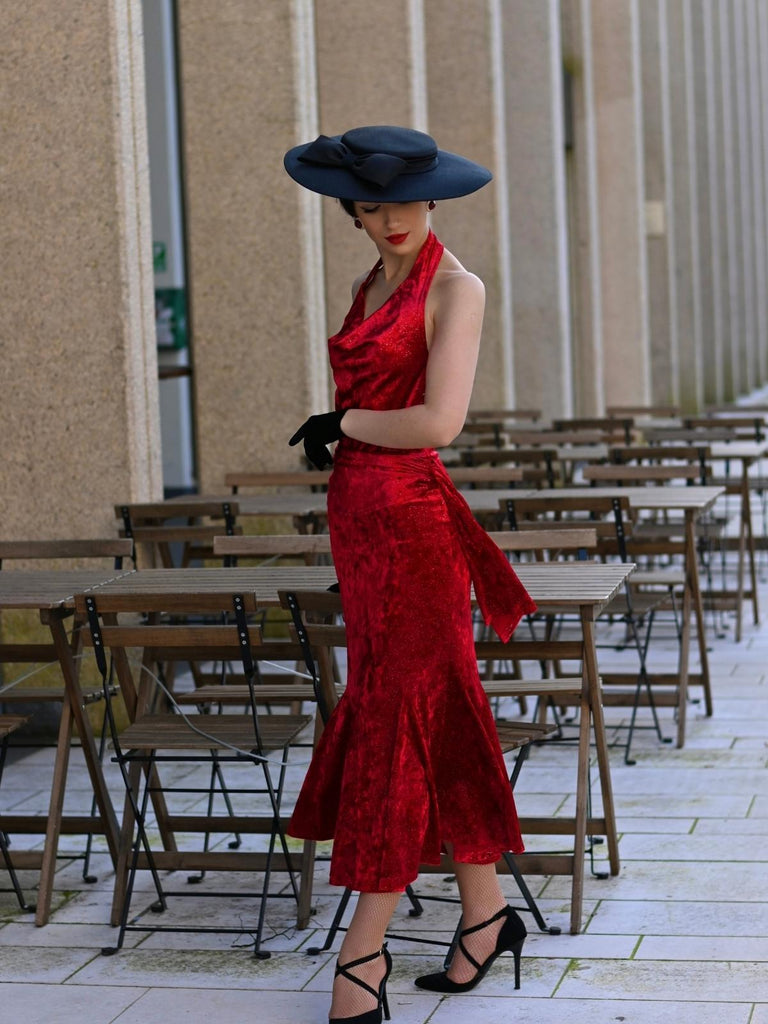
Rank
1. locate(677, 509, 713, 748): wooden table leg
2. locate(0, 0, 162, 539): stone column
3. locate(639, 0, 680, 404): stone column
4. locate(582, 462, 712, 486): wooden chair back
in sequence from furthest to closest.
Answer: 1. locate(639, 0, 680, 404): stone column
2. locate(582, 462, 712, 486): wooden chair back
3. locate(0, 0, 162, 539): stone column
4. locate(677, 509, 713, 748): wooden table leg

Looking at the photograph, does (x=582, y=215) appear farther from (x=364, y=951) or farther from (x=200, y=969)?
(x=364, y=951)

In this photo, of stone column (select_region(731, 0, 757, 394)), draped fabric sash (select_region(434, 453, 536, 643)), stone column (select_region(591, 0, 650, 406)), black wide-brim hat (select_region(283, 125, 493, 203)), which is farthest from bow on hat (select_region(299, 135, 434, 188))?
stone column (select_region(731, 0, 757, 394))

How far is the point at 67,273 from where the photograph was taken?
22.7 feet

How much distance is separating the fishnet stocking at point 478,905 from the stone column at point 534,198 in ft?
38.4

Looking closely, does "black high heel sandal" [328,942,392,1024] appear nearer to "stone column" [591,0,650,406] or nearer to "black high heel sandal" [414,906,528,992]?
"black high heel sandal" [414,906,528,992]

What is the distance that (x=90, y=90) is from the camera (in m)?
6.89

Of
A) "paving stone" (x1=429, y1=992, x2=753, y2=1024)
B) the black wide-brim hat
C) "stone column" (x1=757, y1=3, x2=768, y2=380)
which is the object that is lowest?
"paving stone" (x1=429, y1=992, x2=753, y2=1024)

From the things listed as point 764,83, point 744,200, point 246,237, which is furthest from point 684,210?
point 764,83

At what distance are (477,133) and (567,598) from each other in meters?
9.64

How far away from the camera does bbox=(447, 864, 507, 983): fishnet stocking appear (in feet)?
12.9

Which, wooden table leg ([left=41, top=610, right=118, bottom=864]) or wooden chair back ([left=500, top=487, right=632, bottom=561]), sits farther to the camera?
wooden chair back ([left=500, top=487, right=632, bottom=561])

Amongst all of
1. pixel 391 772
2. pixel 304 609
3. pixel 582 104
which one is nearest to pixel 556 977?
pixel 391 772

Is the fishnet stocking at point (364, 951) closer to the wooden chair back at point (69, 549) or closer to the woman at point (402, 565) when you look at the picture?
the woman at point (402, 565)

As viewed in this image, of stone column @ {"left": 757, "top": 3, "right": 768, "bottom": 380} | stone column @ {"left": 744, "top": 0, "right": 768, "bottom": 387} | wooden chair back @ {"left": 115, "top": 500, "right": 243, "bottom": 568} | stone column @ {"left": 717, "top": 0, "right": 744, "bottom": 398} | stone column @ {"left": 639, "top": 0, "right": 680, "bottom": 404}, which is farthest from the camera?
stone column @ {"left": 757, "top": 3, "right": 768, "bottom": 380}
